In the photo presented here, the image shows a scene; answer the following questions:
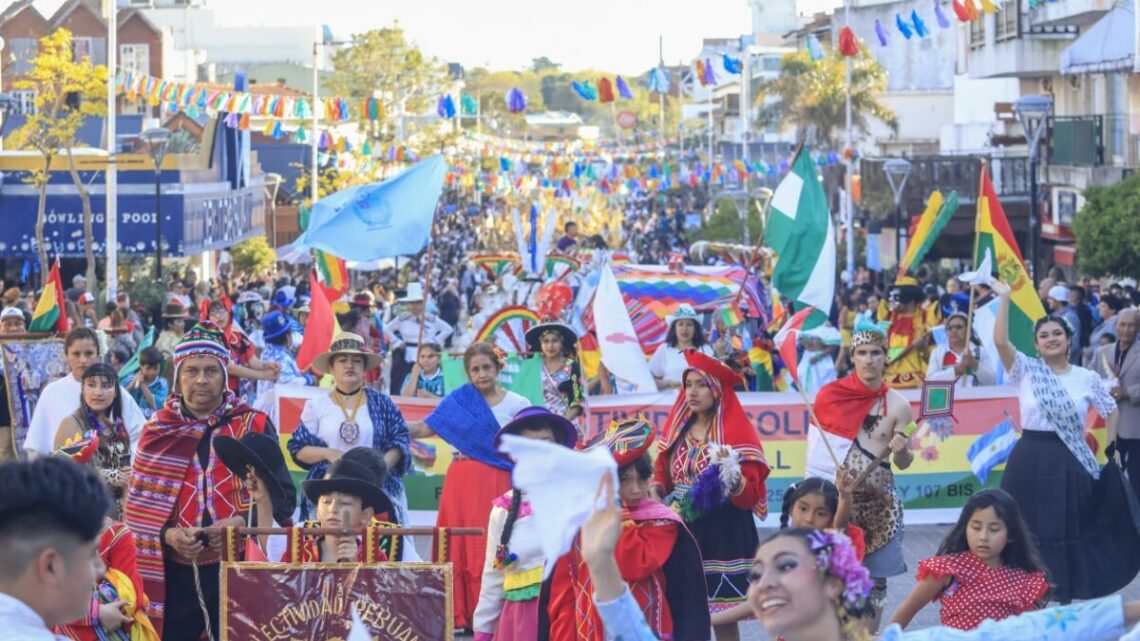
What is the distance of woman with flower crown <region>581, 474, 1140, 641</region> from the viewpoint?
4.43 m

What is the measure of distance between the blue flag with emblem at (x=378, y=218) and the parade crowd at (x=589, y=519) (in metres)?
2.38

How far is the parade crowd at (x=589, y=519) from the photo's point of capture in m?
4.46

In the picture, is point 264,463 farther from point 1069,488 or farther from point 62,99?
point 62,99

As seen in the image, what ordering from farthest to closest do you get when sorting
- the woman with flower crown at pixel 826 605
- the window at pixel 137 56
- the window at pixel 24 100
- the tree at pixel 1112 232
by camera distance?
the window at pixel 137 56, the window at pixel 24 100, the tree at pixel 1112 232, the woman with flower crown at pixel 826 605

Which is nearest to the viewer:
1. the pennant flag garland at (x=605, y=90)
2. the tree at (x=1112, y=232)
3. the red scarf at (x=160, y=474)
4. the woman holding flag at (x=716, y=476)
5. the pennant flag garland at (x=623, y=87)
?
the red scarf at (x=160, y=474)

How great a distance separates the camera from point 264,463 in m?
7.92

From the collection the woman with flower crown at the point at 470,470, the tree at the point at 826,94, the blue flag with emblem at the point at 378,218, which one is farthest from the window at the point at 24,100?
the woman with flower crown at the point at 470,470

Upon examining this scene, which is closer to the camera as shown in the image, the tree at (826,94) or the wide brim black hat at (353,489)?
the wide brim black hat at (353,489)

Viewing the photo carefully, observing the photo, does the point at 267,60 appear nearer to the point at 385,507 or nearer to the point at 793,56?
the point at 793,56

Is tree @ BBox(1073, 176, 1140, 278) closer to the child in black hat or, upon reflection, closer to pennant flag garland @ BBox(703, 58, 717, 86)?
pennant flag garland @ BBox(703, 58, 717, 86)

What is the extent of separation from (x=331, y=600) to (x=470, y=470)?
3222mm

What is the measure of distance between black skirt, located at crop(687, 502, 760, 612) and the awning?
22.1m

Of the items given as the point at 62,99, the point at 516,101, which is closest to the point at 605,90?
the point at 516,101

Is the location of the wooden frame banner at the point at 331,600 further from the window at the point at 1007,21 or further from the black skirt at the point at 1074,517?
the window at the point at 1007,21
